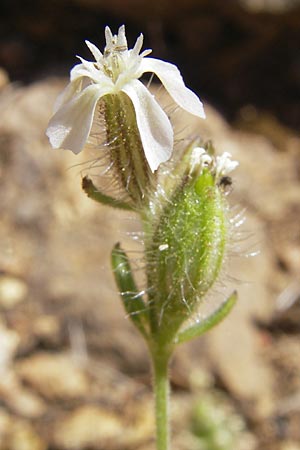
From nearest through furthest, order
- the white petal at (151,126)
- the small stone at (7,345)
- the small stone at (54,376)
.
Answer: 1. the white petal at (151,126)
2. the small stone at (54,376)
3. the small stone at (7,345)

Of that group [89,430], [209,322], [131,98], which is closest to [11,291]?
[89,430]

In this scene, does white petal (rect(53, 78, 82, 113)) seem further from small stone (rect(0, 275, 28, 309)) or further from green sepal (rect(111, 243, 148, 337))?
small stone (rect(0, 275, 28, 309))

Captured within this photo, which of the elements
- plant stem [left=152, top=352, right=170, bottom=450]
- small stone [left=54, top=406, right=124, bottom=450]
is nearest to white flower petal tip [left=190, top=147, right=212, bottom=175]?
plant stem [left=152, top=352, right=170, bottom=450]

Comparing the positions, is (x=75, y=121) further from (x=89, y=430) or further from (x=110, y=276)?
(x=110, y=276)

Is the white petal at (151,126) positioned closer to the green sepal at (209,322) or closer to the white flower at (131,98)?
the white flower at (131,98)

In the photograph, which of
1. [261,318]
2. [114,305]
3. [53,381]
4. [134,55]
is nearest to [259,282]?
[261,318]

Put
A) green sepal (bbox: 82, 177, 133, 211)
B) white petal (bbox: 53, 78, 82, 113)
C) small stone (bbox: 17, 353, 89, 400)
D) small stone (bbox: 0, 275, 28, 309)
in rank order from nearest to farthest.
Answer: white petal (bbox: 53, 78, 82, 113), green sepal (bbox: 82, 177, 133, 211), small stone (bbox: 17, 353, 89, 400), small stone (bbox: 0, 275, 28, 309)

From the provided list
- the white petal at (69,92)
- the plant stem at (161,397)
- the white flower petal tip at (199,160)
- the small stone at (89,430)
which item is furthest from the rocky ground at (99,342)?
the white petal at (69,92)
